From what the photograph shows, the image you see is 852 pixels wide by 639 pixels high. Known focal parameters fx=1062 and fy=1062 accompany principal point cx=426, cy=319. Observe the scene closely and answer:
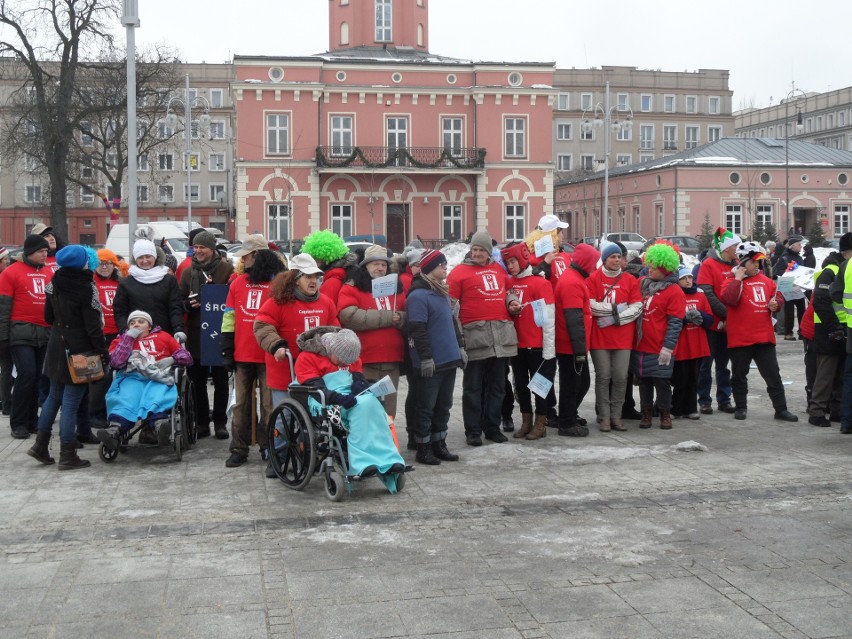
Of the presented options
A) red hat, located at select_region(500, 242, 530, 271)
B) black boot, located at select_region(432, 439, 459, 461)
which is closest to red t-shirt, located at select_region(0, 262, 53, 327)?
black boot, located at select_region(432, 439, 459, 461)

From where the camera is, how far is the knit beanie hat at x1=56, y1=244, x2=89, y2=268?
8.66 metres

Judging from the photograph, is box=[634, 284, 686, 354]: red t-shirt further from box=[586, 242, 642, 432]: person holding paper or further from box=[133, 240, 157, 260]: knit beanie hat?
box=[133, 240, 157, 260]: knit beanie hat

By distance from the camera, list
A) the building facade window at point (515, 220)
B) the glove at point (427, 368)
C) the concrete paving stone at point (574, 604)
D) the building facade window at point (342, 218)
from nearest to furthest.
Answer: the concrete paving stone at point (574, 604) → the glove at point (427, 368) → the building facade window at point (342, 218) → the building facade window at point (515, 220)

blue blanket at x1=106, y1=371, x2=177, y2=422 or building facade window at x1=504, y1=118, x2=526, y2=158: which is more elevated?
building facade window at x1=504, y1=118, x2=526, y2=158

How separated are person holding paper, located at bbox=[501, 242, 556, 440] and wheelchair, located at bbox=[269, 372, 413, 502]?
248 cm

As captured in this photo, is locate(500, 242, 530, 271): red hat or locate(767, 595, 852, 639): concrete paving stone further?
locate(500, 242, 530, 271): red hat

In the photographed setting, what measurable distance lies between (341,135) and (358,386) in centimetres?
4501

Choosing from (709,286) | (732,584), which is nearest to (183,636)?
(732,584)

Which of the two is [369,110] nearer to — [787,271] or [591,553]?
[787,271]

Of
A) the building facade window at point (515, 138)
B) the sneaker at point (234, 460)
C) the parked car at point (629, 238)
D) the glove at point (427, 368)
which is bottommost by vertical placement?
the sneaker at point (234, 460)

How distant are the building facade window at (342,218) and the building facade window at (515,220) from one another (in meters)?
7.91

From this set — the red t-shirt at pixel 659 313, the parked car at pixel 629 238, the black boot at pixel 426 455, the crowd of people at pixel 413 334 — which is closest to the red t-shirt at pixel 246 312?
the crowd of people at pixel 413 334

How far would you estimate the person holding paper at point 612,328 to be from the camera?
409 inches

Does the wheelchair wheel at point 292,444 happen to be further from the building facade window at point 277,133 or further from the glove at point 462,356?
the building facade window at point 277,133
